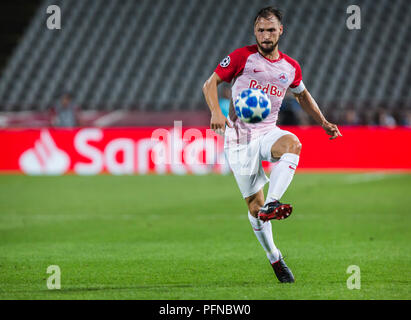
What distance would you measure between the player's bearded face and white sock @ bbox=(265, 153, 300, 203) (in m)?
0.88

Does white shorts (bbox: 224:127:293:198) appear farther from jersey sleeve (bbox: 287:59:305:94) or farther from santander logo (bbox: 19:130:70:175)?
santander logo (bbox: 19:130:70:175)

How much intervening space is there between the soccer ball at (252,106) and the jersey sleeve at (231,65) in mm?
252

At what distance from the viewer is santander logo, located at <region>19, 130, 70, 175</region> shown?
56.6 ft

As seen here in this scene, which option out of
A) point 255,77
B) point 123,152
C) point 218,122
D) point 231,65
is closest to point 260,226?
point 218,122

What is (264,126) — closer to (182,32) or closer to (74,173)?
(74,173)

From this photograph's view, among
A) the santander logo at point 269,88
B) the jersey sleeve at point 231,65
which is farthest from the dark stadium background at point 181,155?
the jersey sleeve at point 231,65

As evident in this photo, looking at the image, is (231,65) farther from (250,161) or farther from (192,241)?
(192,241)

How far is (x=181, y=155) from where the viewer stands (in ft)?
55.5

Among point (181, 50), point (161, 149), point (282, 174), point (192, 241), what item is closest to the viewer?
point (282, 174)

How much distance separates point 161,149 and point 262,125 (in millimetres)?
11610
